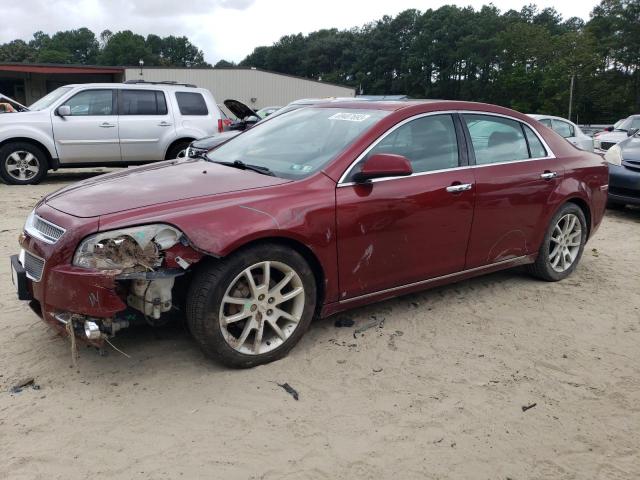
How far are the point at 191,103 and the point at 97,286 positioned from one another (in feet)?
27.9

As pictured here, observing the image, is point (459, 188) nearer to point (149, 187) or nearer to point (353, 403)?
point (353, 403)

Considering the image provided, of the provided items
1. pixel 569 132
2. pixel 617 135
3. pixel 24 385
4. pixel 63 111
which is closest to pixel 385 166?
pixel 24 385

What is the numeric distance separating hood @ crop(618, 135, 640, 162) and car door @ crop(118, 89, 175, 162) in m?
7.79

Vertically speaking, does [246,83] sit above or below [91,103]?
above

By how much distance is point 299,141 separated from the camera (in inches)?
158

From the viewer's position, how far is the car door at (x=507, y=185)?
166 inches

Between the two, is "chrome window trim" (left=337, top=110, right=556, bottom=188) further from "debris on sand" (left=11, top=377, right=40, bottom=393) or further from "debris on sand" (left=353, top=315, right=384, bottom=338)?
"debris on sand" (left=11, top=377, right=40, bottom=393)

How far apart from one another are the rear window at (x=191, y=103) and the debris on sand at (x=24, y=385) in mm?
8204

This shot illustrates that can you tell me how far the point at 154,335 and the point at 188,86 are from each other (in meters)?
8.38

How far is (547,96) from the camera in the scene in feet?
185

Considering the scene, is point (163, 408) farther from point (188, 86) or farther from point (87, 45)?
point (87, 45)

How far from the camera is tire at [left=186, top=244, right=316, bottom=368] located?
306cm

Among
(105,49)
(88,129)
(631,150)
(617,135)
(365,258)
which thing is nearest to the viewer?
(365,258)

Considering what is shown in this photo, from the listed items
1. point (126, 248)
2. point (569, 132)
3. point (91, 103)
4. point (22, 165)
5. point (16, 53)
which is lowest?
point (22, 165)
